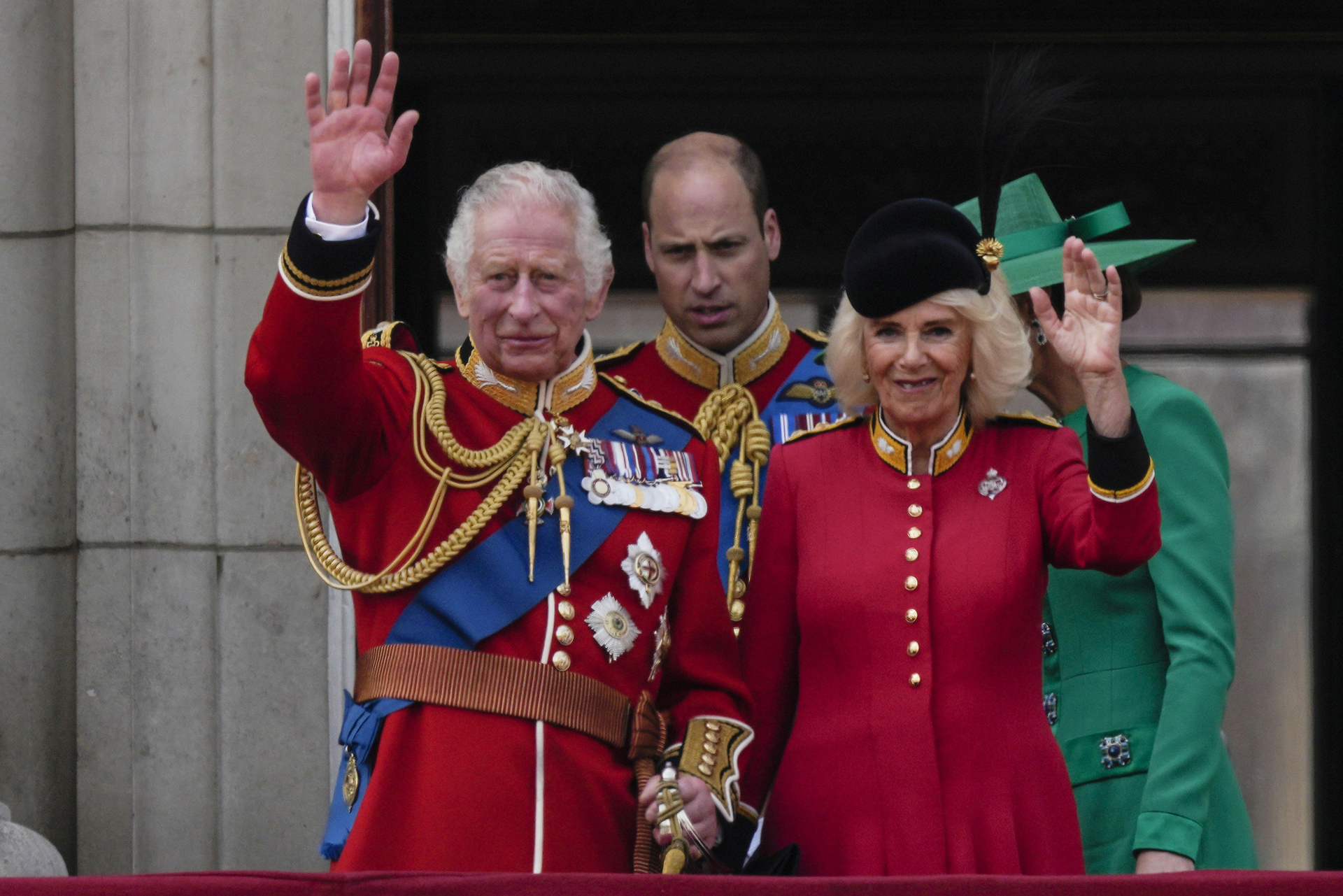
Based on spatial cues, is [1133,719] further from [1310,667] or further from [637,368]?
[1310,667]

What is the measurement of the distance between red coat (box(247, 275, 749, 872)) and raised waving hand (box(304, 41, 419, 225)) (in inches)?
5.2

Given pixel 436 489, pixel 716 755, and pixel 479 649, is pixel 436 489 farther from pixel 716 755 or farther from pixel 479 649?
pixel 716 755

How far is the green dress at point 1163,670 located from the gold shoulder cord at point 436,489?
950mm

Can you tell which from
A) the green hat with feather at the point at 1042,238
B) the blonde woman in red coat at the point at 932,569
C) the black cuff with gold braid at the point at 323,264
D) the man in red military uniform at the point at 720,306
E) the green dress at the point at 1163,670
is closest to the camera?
the black cuff with gold braid at the point at 323,264

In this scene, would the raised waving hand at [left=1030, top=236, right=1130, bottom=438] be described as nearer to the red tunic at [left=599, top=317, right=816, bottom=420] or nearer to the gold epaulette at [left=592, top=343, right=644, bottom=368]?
the red tunic at [left=599, top=317, right=816, bottom=420]

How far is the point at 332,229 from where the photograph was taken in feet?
7.09

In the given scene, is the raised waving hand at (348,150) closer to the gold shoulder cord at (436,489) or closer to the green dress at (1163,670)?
the gold shoulder cord at (436,489)

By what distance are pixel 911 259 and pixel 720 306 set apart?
2.86 feet

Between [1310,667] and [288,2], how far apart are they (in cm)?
354

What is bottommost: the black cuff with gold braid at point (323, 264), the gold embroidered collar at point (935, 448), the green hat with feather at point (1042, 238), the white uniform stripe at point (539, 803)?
the white uniform stripe at point (539, 803)

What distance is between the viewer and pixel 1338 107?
509 centimetres

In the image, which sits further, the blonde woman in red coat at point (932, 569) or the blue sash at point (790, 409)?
the blue sash at point (790, 409)

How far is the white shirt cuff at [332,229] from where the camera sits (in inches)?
84.6

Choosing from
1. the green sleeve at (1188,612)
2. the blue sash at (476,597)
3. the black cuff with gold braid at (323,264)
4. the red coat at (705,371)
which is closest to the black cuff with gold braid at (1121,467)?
the green sleeve at (1188,612)
